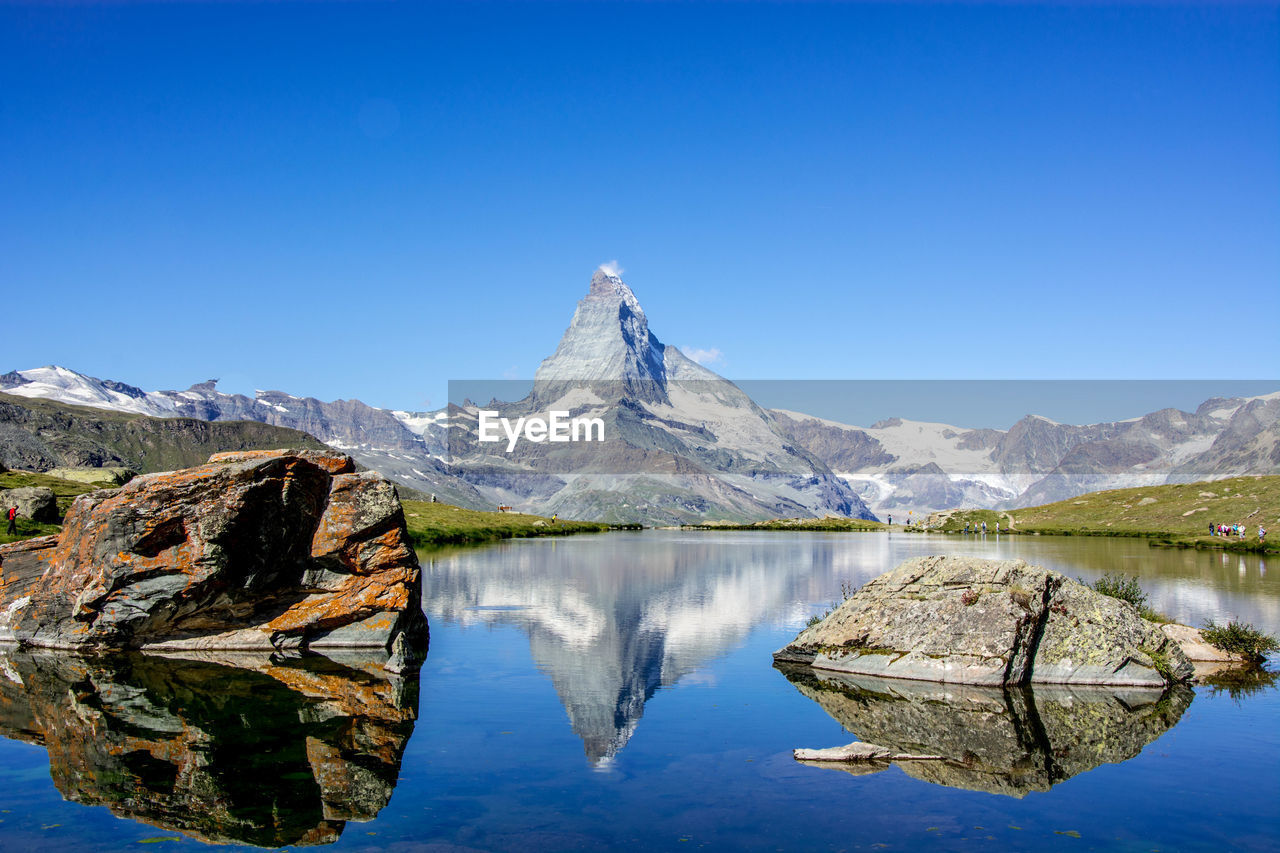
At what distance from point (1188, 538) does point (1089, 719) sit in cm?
10707

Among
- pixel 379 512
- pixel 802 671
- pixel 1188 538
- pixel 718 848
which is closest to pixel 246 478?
pixel 379 512

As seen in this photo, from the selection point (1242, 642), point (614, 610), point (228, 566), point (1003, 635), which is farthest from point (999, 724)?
point (614, 610)

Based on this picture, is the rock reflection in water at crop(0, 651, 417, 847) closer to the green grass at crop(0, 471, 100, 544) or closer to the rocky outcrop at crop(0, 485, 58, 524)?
the green grass at crop(0, 471, 100, 544)

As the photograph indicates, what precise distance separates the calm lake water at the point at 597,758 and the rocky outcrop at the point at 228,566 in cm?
181

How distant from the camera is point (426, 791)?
19.2 meters

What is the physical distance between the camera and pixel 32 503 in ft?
227

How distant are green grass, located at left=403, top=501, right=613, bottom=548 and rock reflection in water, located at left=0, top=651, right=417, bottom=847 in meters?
73.8

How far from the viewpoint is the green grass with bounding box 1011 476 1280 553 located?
115569mm

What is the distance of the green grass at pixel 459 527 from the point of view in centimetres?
12381

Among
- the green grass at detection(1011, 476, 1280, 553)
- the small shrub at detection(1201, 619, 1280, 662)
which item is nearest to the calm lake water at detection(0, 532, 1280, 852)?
the small shrub at detection(1201, 619, 1280, 662)

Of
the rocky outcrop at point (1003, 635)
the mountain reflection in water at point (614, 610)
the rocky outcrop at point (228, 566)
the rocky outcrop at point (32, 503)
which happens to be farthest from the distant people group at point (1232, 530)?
the rocky outcrop at point (32, 503)

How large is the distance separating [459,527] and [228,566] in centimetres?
11061

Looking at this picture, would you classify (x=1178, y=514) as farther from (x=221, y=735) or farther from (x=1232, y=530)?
(x=221, y=735)

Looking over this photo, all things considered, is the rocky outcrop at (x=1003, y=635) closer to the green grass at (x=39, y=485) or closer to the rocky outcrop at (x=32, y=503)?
the green grass at (x=39, y=485)
